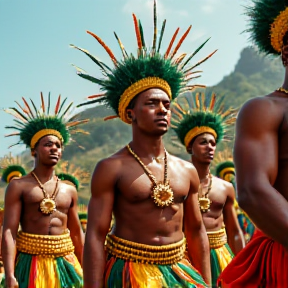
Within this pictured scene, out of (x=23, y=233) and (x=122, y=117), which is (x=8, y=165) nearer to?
(x=23, y=233)

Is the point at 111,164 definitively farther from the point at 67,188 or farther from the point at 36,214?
the point at 67,188

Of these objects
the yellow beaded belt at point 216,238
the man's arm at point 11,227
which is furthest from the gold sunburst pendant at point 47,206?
the yellow beaded belt at point 216,238

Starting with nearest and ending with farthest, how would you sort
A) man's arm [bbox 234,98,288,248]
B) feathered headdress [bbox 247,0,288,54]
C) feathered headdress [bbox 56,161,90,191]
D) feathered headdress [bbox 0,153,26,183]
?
1. man's arm [bbox 234,98,288,248]
2. feathered headdress [bbox 247,0,288,54]
3. feathered headdress [bbox 56,161,90,191]
4. feathered headdress [bbox 0,153,26,183]

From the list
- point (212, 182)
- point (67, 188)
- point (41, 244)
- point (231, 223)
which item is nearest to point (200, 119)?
point (212, 182)

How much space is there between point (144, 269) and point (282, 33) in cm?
179

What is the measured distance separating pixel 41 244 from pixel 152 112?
257 centimetres

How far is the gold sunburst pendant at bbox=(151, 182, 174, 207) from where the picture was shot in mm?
3758

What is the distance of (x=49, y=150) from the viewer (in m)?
6.50

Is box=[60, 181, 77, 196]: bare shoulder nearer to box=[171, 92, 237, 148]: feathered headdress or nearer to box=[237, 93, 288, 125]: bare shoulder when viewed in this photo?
box=[171, 92, 237, 148]: feathered headdress

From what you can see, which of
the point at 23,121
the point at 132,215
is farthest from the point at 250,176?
the point at 23,121

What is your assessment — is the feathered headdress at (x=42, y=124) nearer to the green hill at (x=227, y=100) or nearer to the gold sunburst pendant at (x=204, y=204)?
the gold sunburst pendant at (x=204, y=204)

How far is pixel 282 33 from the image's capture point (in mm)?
2605

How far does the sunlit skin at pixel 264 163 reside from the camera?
217cm

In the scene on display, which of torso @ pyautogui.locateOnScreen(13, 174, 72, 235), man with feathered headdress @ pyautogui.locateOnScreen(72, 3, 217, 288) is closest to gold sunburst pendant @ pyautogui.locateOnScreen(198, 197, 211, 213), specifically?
torso @ pyautogui.locateOnScreen(13, 174, 72, 235)
